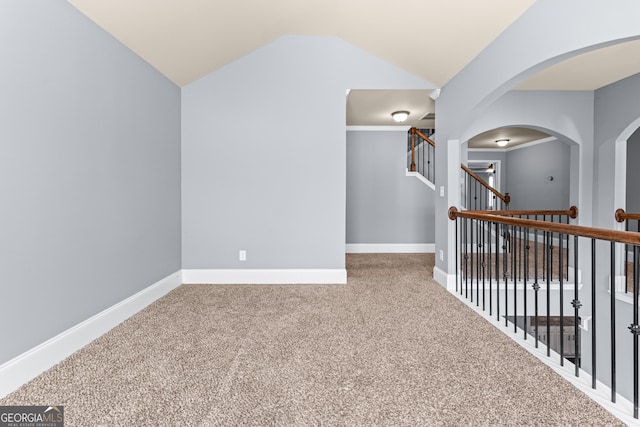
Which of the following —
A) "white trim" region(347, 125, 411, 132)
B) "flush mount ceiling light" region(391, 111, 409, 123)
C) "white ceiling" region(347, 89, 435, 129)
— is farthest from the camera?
"white trim" region(347, 125, 411, 132)

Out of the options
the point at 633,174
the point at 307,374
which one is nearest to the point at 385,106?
the point at 307,374

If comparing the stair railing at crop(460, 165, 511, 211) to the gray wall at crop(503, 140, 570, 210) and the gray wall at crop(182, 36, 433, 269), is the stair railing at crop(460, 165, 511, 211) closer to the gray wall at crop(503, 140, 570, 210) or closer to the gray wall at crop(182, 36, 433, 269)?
the gray wall at crop(503, 140, 570, 210)

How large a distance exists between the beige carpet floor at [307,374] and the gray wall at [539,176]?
5817 millimetres

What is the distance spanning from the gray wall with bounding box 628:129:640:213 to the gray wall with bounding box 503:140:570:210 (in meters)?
1.16

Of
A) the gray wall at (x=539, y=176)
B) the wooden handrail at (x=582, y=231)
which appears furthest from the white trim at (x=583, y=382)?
the gray wall at (x=539, y=176)

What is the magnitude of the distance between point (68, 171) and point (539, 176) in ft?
28.1

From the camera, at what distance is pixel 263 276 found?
3604mm

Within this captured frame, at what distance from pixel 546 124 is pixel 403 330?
11.5 ft

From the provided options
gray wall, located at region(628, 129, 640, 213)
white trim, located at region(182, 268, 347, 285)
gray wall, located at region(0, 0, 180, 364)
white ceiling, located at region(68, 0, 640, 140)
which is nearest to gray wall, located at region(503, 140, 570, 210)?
gray wall, located at region(628, 129, 640, 213)

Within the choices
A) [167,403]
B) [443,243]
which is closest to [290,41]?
[443,243]

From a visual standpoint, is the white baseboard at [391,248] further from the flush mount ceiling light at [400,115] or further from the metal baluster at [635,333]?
the metal baluster at [635,333]

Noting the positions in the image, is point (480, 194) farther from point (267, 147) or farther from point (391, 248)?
point (267, 147)

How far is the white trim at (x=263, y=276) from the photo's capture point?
359cm

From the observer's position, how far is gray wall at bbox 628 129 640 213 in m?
5.27
